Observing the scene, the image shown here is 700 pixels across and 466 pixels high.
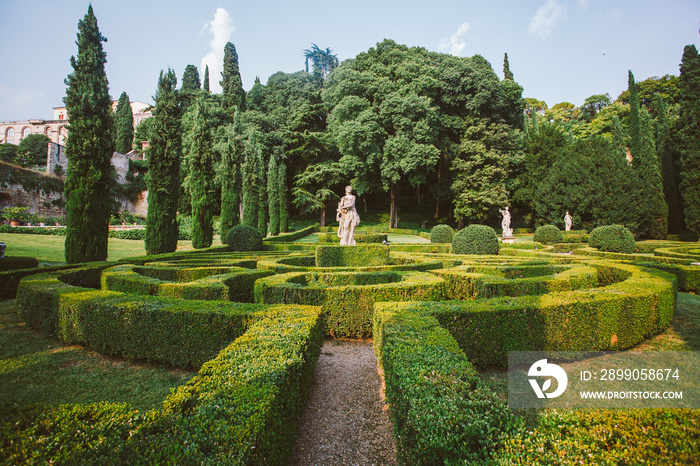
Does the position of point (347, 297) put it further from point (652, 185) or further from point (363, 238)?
point (652, 185)

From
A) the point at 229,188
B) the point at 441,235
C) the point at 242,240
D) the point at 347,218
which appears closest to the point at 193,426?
the point at 347,218

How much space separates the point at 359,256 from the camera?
10.6m

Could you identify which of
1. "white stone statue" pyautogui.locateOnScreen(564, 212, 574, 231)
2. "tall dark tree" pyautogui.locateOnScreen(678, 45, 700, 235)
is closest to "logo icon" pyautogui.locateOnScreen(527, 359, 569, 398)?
"white stone statue" pyautogui.locateOnScreen(564, 212, 574, 231)

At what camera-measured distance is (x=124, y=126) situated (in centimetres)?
4922

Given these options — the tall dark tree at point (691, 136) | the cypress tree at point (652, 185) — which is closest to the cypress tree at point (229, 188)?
the cypress tree at point (652, 185)

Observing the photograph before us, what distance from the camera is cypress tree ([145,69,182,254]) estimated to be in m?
14.0

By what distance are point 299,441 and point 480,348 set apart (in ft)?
9.00

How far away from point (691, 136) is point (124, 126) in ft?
214

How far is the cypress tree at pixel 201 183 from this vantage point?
17125 mm

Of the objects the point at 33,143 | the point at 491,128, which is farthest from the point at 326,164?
the point at 33,143

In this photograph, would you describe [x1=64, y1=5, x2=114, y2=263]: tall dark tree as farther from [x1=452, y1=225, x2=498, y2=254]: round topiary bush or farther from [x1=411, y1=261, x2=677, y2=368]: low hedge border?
[x1=452, y1=225, x2=498, y2=254]: round topiary bush

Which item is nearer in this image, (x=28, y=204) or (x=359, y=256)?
(x=359, y=256)

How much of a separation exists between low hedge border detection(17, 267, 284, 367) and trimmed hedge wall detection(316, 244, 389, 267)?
5.63 m

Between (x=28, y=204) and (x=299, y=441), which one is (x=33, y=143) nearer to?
(x=28, y=204)
